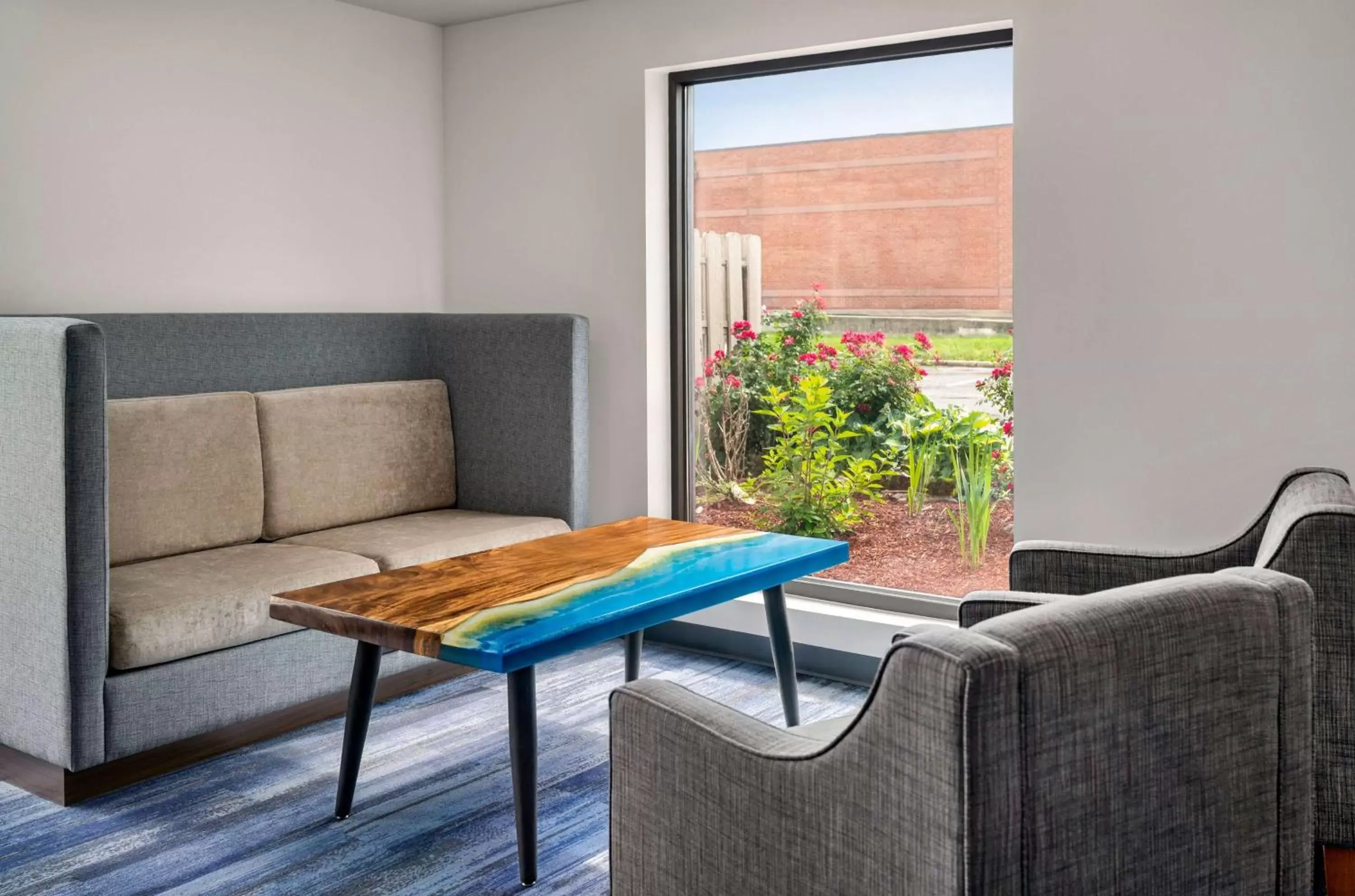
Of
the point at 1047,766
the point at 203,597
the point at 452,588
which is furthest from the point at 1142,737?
the point at 203,597

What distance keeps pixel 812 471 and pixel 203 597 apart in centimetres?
199

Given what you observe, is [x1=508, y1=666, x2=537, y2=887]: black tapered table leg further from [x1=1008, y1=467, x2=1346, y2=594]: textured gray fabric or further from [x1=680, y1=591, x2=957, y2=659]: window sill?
[x1=680, y1=591, x2=957, y2=659]: window sill

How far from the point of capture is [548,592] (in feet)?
8.62

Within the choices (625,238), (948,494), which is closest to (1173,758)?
(948,494)

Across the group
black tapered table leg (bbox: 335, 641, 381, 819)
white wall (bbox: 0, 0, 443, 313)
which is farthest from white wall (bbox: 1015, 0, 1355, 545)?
white wall (bbox: 0, 0, 443, 313)

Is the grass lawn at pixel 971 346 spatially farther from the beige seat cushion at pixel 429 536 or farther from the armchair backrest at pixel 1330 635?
the armchair backrest at pixel 1330 635

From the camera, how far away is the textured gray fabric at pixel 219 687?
9.32 feet

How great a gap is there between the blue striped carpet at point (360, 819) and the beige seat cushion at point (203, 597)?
0.35 metres

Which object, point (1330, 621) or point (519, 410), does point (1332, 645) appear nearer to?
point (1330, 621)

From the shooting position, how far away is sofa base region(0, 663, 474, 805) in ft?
9.28

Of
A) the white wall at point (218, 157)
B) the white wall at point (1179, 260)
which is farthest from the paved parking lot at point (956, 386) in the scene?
the white wall at point (218, 157)

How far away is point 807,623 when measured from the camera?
12.6 feet

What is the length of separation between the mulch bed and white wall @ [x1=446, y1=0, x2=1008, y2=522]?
2.65ft

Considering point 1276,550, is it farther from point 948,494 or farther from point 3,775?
point 3,775
